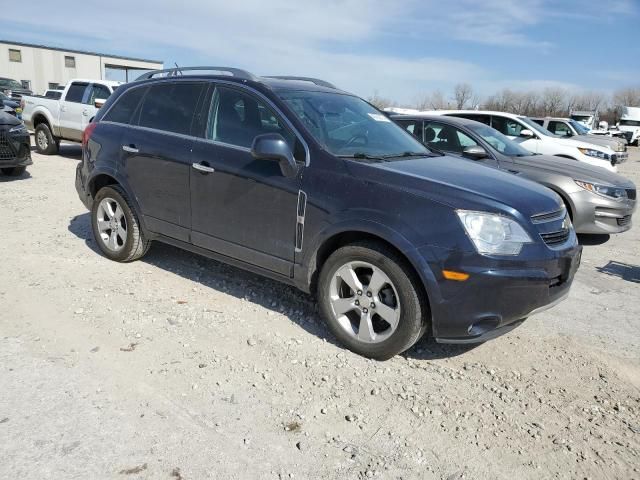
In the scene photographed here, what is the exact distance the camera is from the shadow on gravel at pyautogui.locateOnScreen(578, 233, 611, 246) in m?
7.13

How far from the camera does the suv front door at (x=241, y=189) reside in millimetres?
3836

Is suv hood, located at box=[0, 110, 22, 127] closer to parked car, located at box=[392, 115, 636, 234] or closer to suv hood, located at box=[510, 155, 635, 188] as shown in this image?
parked car, located at box=[392, 115, 636, 234]

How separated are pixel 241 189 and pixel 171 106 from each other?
1.29 m

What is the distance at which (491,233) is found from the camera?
314cm

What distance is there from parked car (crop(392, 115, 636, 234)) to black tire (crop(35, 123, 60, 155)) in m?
10.3

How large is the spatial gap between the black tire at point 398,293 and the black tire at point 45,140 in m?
12.3

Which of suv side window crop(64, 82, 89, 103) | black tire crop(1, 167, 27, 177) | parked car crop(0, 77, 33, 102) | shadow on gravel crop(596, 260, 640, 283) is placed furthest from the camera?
parked car crop(0, 77, 33, 102)

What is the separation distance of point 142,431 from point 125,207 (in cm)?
282

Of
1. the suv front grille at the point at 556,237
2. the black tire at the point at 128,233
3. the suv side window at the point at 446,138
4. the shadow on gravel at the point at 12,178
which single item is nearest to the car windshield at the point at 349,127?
the suv front grille at the point at 556,237

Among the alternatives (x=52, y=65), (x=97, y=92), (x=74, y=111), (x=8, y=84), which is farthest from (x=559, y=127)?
(x=52, y=65)

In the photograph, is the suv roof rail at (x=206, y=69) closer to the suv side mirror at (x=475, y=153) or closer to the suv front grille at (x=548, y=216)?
the suv front grille at (x=548, y=216)

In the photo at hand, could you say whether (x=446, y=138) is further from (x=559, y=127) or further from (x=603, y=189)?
(x=559, y=127)

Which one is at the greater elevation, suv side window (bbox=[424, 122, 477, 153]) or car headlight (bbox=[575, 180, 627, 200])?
suv side window (bbox=[424, 122, 477, 153])

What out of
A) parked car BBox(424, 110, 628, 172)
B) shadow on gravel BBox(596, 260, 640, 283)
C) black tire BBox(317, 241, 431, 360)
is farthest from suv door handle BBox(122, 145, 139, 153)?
parked car BBox(424, 110, 628, 172)
